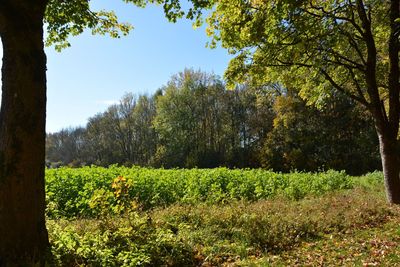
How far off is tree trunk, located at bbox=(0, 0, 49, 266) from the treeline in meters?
13.7

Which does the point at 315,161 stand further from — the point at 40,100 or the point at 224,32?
the point at 40,100

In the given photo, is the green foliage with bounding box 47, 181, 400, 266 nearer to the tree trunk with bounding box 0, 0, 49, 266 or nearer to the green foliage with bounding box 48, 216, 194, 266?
the green foliage with bounding box 48, 216, 194, 266

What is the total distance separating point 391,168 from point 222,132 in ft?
118

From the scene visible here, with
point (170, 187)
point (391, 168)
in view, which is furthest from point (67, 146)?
point (391, 168)

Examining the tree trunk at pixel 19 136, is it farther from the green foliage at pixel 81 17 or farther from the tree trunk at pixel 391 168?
the tree trunk at pixel 391 168

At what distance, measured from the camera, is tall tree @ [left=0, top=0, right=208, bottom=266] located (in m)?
4.94

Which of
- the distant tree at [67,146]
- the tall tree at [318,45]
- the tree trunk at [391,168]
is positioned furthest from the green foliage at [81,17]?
the distant tree at [67,146]

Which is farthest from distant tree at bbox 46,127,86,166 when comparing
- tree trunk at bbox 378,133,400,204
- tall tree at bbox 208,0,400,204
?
tree trunk at bbox 378,133,400,204

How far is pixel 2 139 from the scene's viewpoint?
4.96 meters

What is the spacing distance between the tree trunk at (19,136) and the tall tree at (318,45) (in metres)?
6.79

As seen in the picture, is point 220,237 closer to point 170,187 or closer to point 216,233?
point 216,233

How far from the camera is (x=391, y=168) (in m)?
11.6

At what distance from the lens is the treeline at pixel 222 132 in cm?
3603

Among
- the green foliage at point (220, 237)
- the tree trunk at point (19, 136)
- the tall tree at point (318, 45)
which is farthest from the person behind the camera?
the tall tree at point (318, 45)
